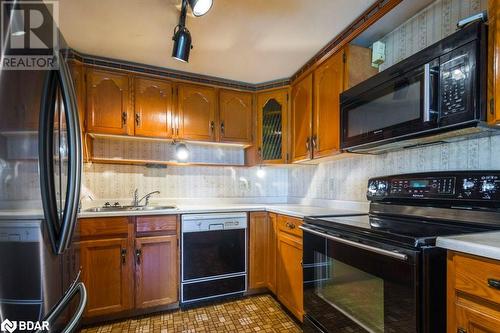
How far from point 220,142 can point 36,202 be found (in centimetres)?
197

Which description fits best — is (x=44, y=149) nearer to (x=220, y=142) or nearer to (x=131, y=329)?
(x=131, y=329)

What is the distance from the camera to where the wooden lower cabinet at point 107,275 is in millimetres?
1949

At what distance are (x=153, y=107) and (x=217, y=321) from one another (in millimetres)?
1958

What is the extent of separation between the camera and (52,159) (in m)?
0.91

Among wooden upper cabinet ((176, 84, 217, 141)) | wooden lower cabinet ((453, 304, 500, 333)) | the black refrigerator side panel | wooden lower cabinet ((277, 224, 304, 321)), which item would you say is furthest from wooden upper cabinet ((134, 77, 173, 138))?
wooden lower cabinet ((453, 304, 500, 333))

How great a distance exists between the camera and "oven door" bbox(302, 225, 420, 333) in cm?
102

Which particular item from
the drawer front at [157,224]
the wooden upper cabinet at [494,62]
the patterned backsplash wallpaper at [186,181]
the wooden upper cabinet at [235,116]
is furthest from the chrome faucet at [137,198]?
the wooden upper cabinet at [494,62]

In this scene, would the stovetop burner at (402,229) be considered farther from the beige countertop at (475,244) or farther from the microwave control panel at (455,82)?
the microwave control panel at (455,82)

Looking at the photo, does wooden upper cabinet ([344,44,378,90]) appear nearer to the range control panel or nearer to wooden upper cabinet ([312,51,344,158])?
wooden upper cabinet ([312,51,344,158])

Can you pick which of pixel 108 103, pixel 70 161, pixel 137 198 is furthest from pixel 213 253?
pixel 108 103

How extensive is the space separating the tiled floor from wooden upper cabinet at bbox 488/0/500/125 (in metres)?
1.82

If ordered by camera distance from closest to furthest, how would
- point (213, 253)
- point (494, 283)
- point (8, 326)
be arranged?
1. point (8, 326)
2. point (494, 283)
3. point (213, 253)

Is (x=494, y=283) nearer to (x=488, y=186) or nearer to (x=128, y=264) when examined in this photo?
(x=488, y=186)

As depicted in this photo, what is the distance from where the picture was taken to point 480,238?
94 cm
